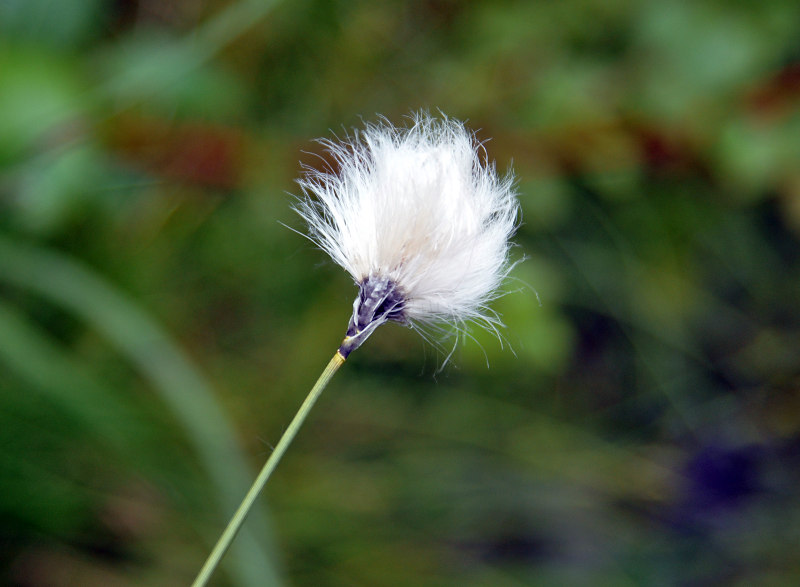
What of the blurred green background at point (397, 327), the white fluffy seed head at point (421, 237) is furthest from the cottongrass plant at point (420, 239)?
the blurred green background at point (397, 327)

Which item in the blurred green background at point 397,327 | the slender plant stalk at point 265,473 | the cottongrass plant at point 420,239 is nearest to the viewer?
the slender plant stalk at point 265,473

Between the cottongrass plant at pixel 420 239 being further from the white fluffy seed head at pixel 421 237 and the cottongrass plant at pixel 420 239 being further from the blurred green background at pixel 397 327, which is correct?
the blurred green background at pixel 397 327

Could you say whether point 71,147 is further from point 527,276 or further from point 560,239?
point 560,239

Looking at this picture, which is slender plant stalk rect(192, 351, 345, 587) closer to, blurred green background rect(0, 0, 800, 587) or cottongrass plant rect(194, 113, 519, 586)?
cottongrass plant rect(194, 113, 519, 586)

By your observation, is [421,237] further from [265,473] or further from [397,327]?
[397,327]

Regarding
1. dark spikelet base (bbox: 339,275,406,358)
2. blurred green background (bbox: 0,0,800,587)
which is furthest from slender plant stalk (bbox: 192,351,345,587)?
blurred green background (bbox: 0,0,800,587)

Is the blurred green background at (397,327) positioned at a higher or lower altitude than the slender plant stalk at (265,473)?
higher

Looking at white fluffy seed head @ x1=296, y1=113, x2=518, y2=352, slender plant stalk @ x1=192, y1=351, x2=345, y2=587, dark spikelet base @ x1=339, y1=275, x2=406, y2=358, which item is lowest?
slender plant stalk @ x1=192, y1=351, x2=345, y2=587
